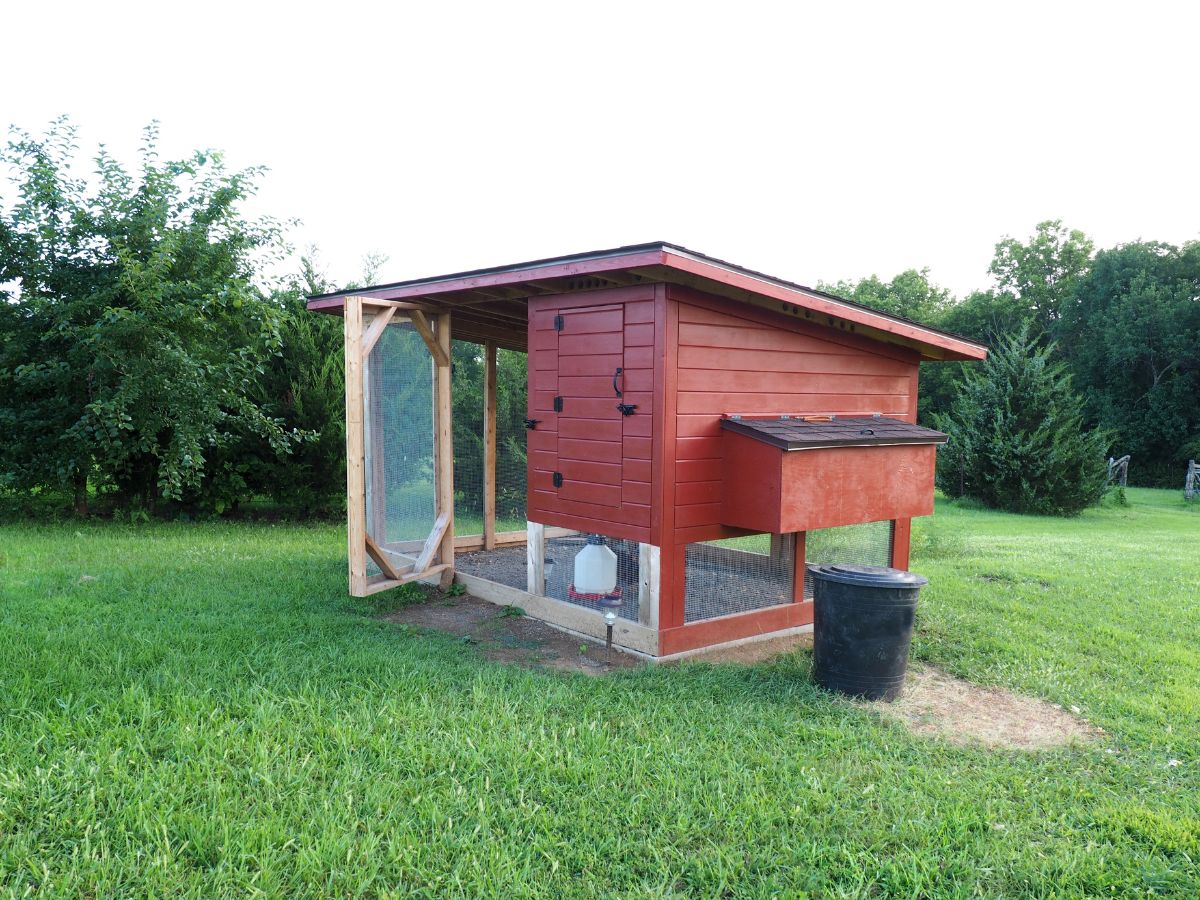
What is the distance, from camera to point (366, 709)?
3768mm

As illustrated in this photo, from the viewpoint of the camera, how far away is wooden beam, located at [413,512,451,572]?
21.0 ft

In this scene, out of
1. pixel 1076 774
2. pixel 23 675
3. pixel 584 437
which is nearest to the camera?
pixel 1076 774

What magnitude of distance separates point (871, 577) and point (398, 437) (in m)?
3.73

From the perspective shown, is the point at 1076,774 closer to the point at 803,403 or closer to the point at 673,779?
the point at 673,779

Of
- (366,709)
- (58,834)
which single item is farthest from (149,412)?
(58,834)

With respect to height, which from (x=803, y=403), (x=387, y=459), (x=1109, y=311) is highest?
(x=1109, y=311)

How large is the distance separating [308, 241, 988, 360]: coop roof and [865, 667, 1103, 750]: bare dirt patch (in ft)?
7.96

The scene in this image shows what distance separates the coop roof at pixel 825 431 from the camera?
4.91 metres

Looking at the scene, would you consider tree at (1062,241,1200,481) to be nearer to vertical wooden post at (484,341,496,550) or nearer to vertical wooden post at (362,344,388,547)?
vertical wooden post at (484,341,496,550)

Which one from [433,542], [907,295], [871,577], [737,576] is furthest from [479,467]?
[907,295]

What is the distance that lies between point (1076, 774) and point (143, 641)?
4.79 meters

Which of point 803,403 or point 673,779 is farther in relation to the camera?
point 803,403

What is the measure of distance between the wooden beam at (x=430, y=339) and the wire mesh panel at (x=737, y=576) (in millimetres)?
2456

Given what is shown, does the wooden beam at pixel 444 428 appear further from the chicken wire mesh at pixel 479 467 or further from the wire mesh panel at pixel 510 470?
the wire mesh panel at pixel 510 470
